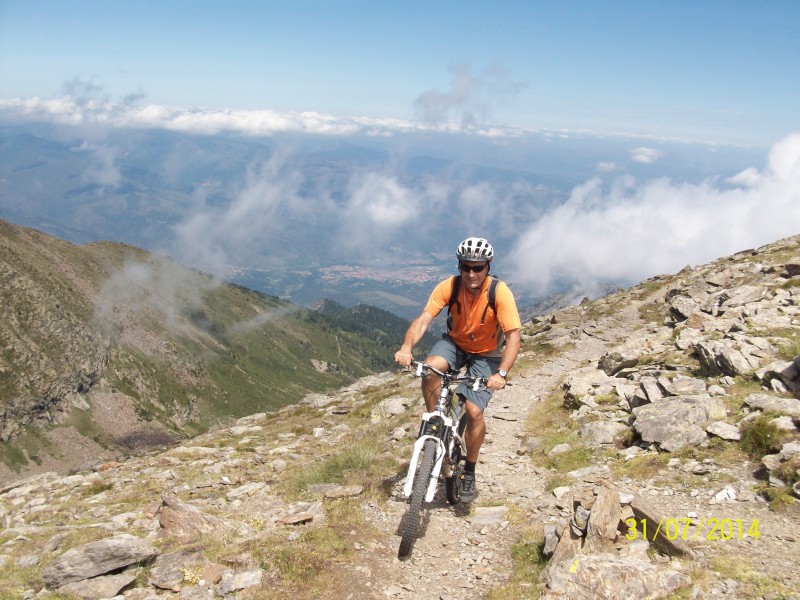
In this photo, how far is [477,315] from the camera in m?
9.56

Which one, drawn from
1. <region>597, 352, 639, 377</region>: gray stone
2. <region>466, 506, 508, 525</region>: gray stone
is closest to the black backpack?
<region>466, 506, 508, 525</region>: gray stone

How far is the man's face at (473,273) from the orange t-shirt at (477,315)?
18 cm

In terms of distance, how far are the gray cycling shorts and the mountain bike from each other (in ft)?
0.89

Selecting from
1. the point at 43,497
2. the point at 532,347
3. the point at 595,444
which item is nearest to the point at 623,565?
the point at 595,444

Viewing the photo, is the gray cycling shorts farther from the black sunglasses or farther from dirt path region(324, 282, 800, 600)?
dirt path region(324, 282, 800, 600)

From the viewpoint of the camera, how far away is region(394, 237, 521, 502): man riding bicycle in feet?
30.3

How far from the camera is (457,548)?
357 inches

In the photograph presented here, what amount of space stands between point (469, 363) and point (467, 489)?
267 centimetres

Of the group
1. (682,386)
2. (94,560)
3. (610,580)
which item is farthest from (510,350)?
(94,560)

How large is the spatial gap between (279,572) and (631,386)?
1281cm

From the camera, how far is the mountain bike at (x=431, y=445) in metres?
8.59

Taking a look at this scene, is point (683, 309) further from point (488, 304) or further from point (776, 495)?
point (488, 304)

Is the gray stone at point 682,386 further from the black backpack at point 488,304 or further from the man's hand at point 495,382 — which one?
the man's hand at point 495,382

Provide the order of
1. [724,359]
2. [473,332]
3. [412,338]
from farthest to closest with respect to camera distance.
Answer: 1. [724,359]
2. [412,338]
3. [473,332]
